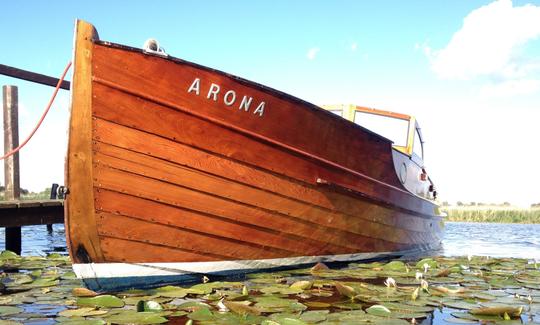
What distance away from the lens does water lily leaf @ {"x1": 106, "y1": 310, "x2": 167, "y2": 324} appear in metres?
3.14

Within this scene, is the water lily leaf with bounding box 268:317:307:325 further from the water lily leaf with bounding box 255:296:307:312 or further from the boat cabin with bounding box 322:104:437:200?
the boat cabin with bounding box 322:104:437:200

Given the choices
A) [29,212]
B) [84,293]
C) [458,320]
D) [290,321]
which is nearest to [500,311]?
[458,320]

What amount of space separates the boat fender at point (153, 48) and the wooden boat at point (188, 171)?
0.02 metres

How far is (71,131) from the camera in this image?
423cm

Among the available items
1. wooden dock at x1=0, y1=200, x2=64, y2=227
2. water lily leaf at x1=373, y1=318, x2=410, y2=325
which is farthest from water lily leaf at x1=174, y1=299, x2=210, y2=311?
wooden dock at x1=0, y1=200, x2=64, y2=227

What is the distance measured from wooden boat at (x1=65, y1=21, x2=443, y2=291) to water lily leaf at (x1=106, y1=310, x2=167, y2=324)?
3.98 feet

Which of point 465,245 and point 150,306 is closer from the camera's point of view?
point 150,306

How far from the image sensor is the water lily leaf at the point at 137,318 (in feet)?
10.3

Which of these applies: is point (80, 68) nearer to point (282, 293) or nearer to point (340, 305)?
point (282, 293)

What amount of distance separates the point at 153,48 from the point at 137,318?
2664 mm

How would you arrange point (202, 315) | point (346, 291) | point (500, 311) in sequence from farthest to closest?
point (346, 291) < point (500, 311) < point (202, 315)

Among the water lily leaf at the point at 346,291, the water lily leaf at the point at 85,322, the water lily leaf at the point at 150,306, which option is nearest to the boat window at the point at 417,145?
the water lily leaf at the point at 346,291

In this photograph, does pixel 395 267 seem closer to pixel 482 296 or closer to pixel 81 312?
pixel 482 296

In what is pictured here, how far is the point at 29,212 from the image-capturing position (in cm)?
814
